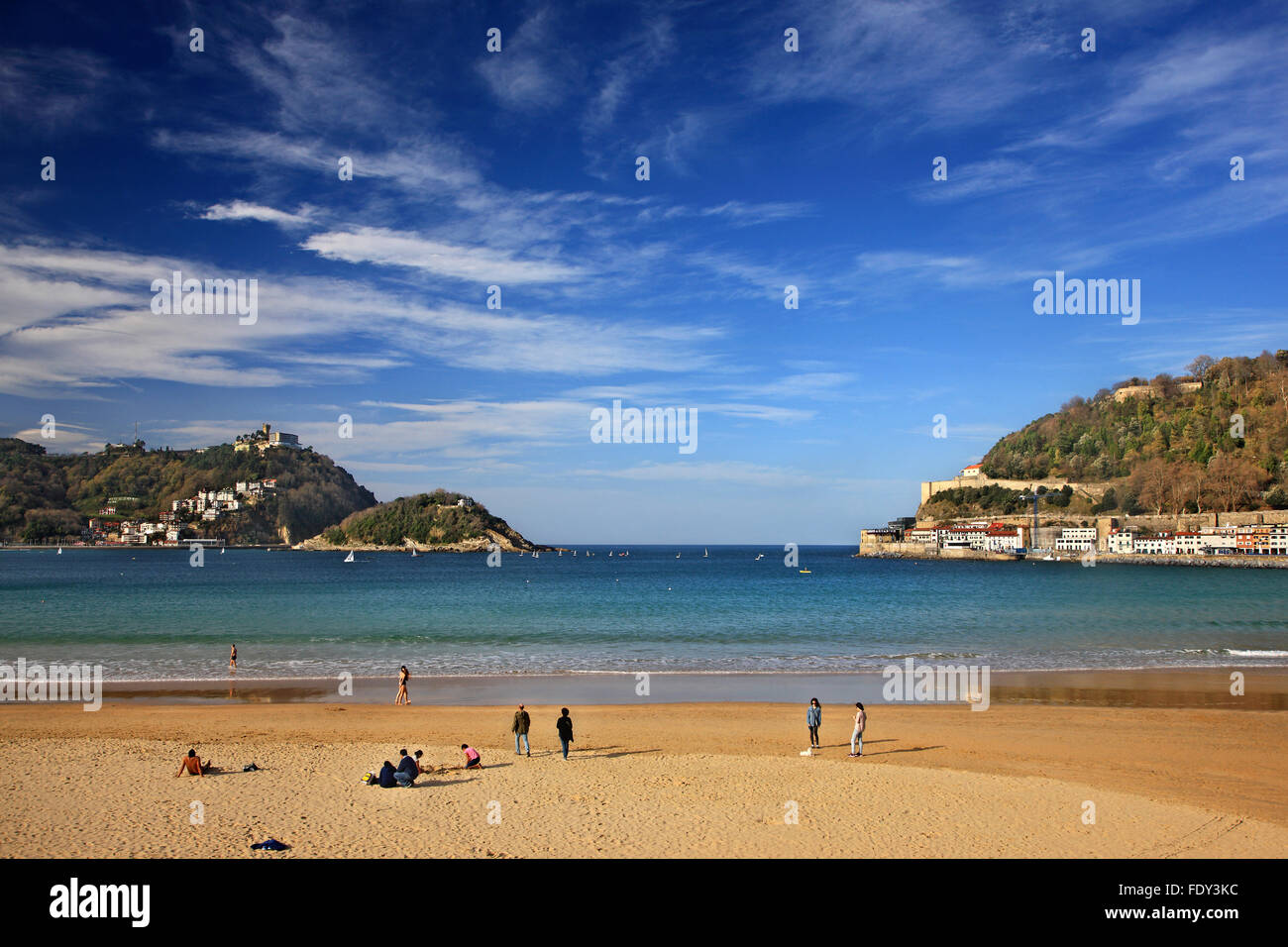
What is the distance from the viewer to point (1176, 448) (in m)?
154

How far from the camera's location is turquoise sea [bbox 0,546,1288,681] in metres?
28.0

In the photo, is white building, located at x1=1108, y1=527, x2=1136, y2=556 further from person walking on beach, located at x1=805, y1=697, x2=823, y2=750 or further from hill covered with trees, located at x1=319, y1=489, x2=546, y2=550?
person walking on beach, located at x1=805, y1=697, x2=823, y2=750

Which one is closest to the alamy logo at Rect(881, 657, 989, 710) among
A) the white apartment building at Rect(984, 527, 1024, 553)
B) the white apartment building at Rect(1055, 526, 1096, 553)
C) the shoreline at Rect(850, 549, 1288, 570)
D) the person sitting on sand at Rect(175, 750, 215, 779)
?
the person sitting on sand at Rect(175, 750, 215, 779)

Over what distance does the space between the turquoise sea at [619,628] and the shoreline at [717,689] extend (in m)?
1.38

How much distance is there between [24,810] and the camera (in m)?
11.5

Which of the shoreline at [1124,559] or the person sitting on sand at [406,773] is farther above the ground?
the person sitting on sand at [406,773]

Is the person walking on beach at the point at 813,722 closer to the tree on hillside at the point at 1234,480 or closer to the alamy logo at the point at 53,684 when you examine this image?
the alamy logo at the point at 53,684

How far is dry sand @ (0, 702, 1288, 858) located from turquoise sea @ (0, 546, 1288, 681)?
7967 mm

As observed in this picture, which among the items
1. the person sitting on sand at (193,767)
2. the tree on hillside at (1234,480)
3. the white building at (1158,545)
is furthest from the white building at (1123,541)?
the person sitting on sand at (193,767)

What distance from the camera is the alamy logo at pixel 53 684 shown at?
21344 mm

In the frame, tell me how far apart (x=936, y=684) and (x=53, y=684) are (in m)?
27.3

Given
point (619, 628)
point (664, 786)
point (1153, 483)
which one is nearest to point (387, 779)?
point (664, 786)
